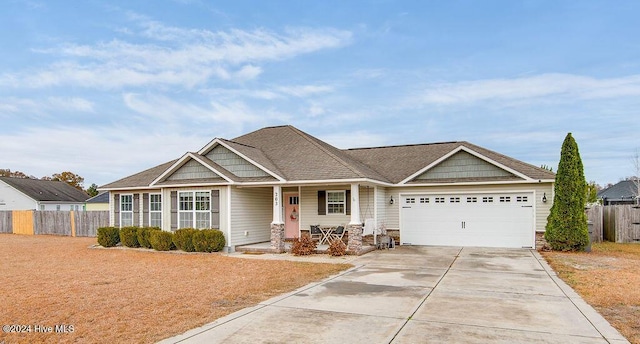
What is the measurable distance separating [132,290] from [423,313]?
581 cm

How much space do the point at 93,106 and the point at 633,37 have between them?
68.1 ft

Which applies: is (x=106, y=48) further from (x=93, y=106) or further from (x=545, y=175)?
(x=545, y=175)

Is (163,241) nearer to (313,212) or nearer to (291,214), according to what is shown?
(291,214)

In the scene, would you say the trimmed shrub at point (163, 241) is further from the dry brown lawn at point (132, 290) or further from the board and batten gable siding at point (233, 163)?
the board and batten gable siding at point (233, 163)

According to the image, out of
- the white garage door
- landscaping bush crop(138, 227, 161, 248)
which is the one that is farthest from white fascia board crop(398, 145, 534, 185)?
landscaping bush crop(138, 227, 161, 248)

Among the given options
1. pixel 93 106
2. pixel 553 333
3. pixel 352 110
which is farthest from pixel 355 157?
pixel 553 333

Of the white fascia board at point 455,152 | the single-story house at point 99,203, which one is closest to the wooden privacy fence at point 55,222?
the single-story house at point 99,203

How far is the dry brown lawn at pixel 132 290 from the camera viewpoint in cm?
608

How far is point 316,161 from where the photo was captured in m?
16.3

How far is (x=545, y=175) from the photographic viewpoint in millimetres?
15484

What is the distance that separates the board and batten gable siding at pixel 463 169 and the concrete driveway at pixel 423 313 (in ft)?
18.7

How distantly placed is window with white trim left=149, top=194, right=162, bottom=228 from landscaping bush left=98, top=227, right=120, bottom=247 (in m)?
1.70

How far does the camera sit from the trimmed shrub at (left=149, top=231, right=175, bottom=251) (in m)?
15.9

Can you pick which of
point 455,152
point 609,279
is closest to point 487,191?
point 455,152
